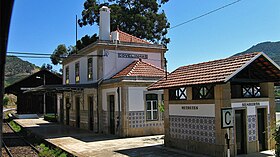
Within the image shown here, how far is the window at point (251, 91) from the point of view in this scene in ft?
34.1

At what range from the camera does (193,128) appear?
10.7 m

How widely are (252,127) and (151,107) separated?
7015mm

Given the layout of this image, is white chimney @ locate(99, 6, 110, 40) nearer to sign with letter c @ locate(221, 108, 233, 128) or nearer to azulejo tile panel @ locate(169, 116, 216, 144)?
azulejo tile panel @ locate(169, 116, 216, 144)

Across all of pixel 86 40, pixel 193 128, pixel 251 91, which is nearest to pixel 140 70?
pixel 193 128

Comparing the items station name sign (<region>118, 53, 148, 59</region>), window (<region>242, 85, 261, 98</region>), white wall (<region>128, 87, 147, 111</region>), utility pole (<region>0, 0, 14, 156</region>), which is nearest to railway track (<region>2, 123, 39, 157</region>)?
white wall (<region>128, 87, 147, 111</region>)

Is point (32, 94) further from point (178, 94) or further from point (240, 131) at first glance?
point (240, 131)

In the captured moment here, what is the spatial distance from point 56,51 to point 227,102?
48609mm

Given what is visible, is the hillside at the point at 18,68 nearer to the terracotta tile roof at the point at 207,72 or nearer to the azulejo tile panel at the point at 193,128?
the terracotta tile roof at the point at 207,72

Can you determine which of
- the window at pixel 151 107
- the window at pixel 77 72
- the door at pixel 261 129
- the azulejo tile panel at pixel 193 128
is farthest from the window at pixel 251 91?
the window at pixel 77 72

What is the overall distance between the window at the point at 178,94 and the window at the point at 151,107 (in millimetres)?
4446

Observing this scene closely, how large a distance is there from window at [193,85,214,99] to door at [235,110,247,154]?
41.5 inches

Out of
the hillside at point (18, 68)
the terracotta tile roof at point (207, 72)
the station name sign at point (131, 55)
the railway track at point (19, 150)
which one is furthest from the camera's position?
the hillside at point (18, 68)

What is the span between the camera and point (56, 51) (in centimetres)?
5419

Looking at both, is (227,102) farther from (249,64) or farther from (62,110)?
(62,110)
